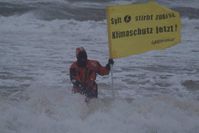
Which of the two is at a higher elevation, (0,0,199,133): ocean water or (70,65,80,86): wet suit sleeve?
(70,65,80,86): wet suit sleeve

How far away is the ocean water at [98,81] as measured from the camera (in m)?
7.97

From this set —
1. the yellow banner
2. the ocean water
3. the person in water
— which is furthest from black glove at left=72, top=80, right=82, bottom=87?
the yellow banner

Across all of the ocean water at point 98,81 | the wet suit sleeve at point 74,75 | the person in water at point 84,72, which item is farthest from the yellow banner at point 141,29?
the ocean water at point 98,81

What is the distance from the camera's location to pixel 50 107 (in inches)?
336

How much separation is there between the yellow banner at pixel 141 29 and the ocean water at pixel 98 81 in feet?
2.73

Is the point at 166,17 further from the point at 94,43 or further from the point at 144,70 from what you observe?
the point at 94,43

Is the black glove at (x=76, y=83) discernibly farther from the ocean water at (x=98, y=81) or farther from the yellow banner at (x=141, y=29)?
the yellow banner at (x=141, y=29)

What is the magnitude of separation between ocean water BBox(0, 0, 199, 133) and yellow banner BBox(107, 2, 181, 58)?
0.83 meters

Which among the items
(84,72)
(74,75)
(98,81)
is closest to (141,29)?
(84,72)

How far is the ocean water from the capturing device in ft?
26.2

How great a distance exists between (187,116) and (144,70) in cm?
432

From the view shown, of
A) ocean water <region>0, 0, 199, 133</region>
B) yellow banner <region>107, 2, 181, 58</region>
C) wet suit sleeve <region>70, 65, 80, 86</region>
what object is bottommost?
ocean water <region>0, 0, 199, 133</region>

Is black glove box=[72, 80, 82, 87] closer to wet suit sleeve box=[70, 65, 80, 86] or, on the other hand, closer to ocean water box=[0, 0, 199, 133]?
wet suit sleeve box=[70, 65, 80, 86]

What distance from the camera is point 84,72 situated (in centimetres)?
812
